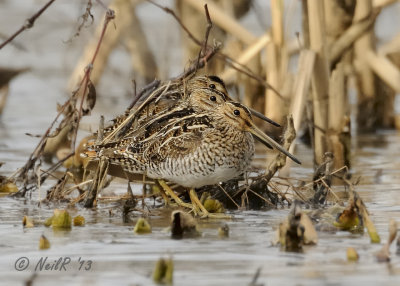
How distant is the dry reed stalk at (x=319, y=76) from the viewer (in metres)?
7.72

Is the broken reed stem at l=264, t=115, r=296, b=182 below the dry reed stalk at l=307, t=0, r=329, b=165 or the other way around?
below

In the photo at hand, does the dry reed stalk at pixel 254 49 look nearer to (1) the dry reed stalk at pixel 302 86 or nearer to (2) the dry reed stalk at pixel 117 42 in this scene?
(1) the dry reed stalk at pixel 302 86

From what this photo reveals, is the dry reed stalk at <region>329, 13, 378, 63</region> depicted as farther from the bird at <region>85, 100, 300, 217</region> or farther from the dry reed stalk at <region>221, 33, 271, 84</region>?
the bird at <region>85, 100, 300, 217</region>

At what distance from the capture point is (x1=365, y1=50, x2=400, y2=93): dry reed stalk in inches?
376

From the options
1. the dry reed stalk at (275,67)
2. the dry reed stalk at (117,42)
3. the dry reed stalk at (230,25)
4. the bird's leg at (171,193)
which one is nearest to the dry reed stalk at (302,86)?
the dry reed stalk at (275,67)

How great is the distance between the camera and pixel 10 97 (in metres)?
13.3

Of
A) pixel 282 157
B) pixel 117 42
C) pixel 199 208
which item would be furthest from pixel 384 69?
pixel 117 42

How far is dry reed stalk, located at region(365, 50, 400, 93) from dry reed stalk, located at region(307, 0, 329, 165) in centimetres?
180

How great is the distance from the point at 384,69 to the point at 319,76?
6.74 ft

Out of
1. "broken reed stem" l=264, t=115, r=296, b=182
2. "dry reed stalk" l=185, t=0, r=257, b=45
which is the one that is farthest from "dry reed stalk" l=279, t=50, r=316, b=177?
"dry reed stalk" l=185, t=0, r=257, b=45

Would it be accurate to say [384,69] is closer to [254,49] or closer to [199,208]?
[254,49]

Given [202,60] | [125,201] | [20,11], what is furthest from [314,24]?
[20,11]

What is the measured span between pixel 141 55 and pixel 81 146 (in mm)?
5777

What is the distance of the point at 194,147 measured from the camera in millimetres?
6406
